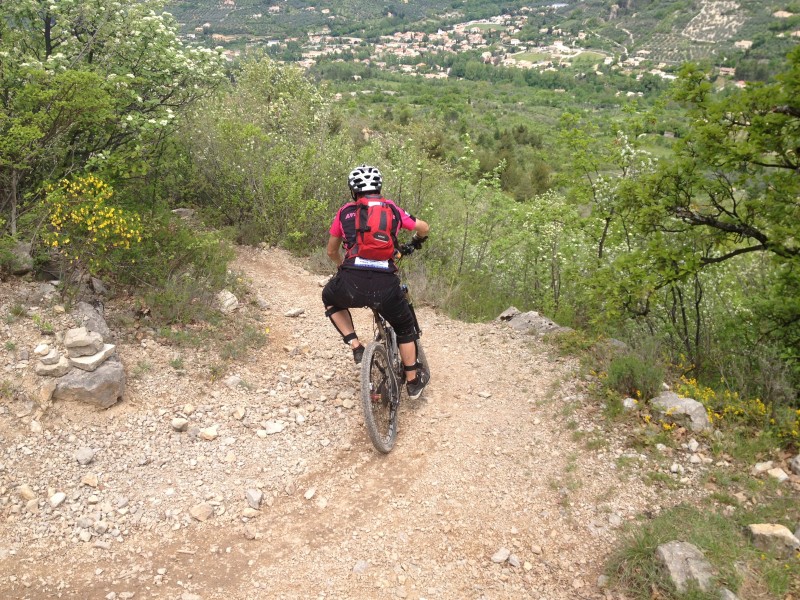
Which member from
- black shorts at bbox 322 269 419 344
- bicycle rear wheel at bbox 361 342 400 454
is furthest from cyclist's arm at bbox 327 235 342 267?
bicycle rear wheel at bbox 361 342 400 454

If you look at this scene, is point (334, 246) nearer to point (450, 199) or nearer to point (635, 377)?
point (635, 377)

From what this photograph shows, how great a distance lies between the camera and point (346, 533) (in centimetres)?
392

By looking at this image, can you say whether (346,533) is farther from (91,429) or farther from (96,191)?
(96,191)

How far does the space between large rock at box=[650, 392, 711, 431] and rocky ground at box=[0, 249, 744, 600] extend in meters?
0.29

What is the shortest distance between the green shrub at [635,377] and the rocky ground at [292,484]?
0.35 metres

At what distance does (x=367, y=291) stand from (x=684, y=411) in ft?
10.2

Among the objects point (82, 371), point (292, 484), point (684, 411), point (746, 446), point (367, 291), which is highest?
point (367, 291)

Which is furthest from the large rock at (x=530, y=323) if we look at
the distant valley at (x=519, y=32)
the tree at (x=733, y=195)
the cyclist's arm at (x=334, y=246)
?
the distant valley at (x=519, y=32)

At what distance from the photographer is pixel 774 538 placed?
3.48m

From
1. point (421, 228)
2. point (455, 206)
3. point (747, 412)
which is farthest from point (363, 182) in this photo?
point (455, 206)

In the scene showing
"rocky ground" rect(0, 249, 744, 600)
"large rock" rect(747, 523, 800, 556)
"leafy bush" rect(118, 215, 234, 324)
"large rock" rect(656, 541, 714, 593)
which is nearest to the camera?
"large rock" rect(656, 541, 714, 593)

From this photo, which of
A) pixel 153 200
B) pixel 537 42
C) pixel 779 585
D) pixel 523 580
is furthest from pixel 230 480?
pixel 537 42

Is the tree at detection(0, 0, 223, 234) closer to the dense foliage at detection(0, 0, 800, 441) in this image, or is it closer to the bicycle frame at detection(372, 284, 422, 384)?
the dense foliage at detection(0, 0, 800, 441)

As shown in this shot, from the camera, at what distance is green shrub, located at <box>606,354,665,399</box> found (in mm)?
5113
